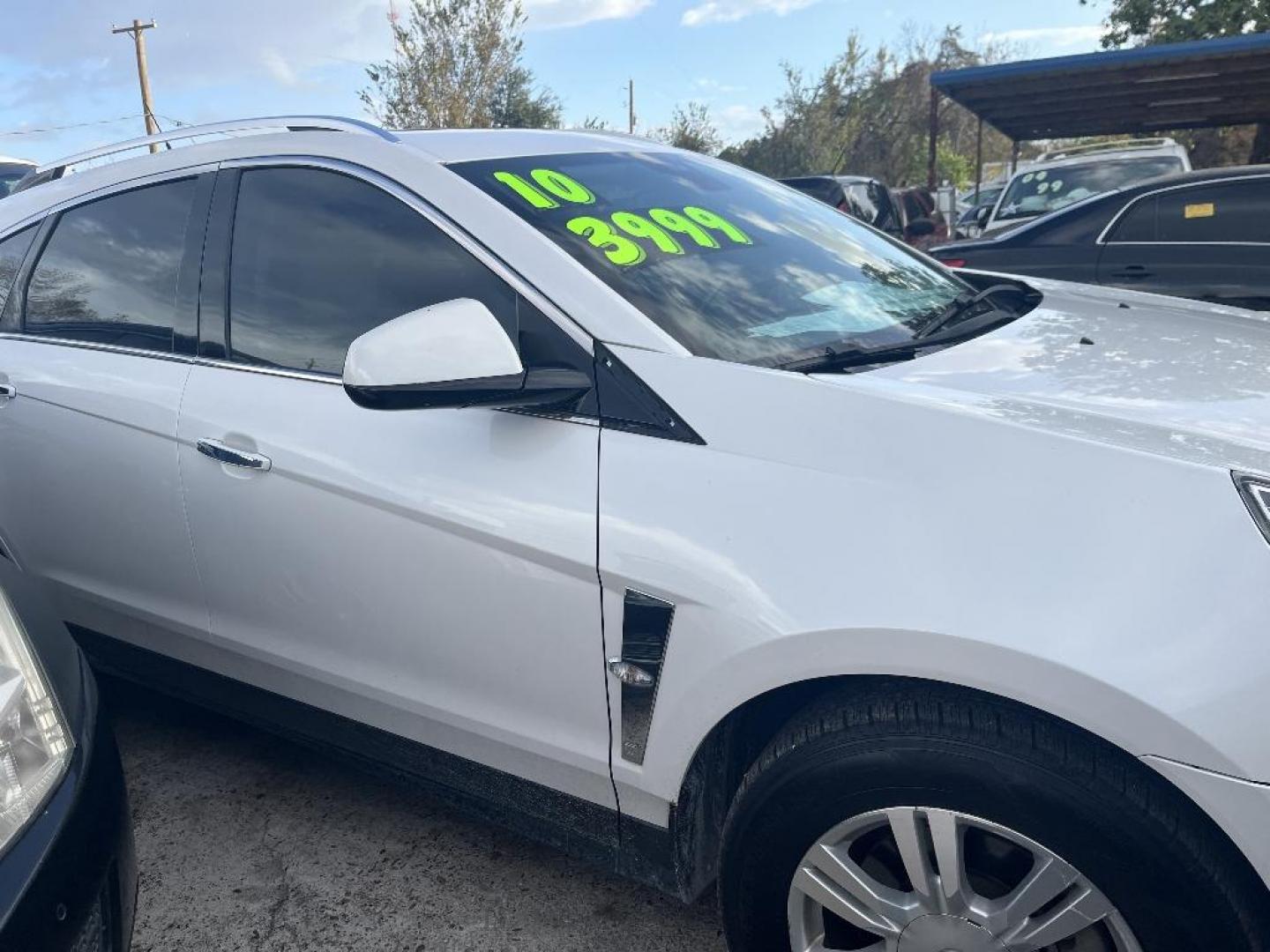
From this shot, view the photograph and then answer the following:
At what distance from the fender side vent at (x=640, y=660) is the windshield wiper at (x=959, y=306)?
838 millimetres

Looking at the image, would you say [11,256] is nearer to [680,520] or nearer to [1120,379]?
[680,520]

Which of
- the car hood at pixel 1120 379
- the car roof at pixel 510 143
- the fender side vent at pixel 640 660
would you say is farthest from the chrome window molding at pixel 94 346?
the car hood at pixel 1120 379

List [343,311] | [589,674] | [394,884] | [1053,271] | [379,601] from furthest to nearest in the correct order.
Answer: [1053,271] → [394,884] → [343,311] → [379,601] → [589,674]

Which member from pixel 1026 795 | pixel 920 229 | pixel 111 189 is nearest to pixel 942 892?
pixel 1026 795

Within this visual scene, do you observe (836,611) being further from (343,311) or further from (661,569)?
(343,311)

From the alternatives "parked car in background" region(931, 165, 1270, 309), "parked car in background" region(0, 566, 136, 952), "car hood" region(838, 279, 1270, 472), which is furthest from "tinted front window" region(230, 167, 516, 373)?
"parked car in background" region(931, 165, 1270, 309)

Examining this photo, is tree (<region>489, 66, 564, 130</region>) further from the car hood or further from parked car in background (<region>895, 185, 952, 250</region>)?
the car hood

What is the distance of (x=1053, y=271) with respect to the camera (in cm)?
605

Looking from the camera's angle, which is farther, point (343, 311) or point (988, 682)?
point (343, 311)

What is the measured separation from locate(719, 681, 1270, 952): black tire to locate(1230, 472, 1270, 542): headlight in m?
0.35

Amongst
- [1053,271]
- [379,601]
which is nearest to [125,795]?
[379,601]

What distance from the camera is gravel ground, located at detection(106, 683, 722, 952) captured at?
2.19 m

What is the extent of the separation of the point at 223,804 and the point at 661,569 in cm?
165

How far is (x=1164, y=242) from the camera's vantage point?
5801 millimetres
